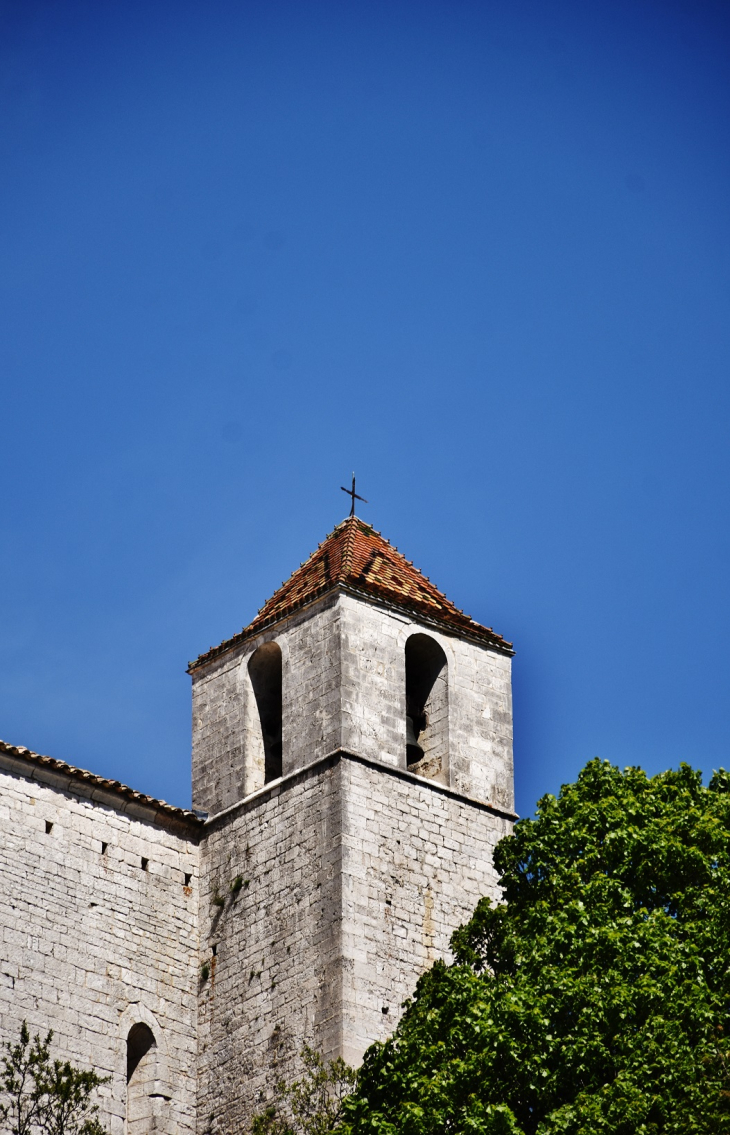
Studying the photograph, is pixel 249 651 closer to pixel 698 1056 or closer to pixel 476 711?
pixel 476 711

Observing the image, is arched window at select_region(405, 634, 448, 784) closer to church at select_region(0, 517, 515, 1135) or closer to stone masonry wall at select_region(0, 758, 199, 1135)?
church at select_region(0, 517, 515, 1135)

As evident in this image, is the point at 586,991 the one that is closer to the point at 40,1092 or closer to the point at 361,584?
A: the point at 40,1092

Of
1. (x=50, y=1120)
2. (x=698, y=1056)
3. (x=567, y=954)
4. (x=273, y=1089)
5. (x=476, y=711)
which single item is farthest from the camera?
(x=476, y=711)

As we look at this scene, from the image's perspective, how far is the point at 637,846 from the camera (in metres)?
23.7

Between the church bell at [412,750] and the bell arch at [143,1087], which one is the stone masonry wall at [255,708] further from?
the bell arch at [143,1087]

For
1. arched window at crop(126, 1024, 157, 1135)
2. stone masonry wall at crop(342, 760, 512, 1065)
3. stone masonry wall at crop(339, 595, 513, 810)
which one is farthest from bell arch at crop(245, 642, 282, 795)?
arched window at crop(126, 1024, 157, 1135)

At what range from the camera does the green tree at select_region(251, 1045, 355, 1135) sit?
Result: 24594mm

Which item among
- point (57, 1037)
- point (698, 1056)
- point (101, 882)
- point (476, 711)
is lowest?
point (698, 1056)


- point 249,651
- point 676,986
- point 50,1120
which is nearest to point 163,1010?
point 50,1120

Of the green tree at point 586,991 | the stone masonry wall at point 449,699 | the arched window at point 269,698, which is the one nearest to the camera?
the green tree at point 586,991

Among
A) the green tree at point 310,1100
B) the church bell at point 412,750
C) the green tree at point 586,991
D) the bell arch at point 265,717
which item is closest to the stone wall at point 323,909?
the green tree at point 310,1100

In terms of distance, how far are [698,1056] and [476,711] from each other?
916 centimetres

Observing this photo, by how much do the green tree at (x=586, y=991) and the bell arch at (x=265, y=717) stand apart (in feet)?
18.3

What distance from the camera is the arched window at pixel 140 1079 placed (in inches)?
1051
